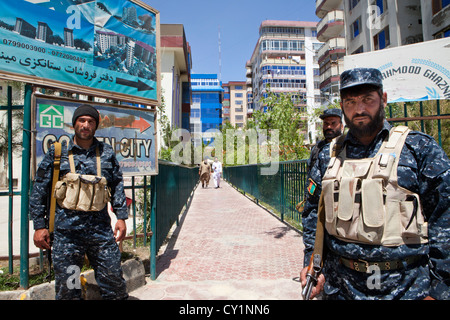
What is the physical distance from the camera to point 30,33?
2.94 m

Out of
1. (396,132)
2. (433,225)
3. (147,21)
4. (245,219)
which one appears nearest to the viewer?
(433,225)

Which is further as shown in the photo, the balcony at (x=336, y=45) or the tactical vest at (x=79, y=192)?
the balcony at (x=336, y=45)

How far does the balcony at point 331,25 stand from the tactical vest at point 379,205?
110ft

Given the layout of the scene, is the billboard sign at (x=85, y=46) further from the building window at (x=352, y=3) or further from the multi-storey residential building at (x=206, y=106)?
the multi-storey residential building at (x=206, y=106)

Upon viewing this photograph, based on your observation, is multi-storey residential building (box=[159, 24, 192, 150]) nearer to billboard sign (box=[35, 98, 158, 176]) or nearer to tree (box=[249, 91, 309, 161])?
tree (box=[249, 91, 309, 161])

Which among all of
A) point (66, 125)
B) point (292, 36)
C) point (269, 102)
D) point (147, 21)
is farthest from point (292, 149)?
point (292, 36)

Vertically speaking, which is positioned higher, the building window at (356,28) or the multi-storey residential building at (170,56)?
the building window at (356,28)

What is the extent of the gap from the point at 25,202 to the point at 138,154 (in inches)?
50.7

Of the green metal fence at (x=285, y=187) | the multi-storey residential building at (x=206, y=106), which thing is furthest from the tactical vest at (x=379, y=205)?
the multi-storey residential building at (x=206, y=106)

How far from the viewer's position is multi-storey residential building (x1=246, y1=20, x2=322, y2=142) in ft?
188

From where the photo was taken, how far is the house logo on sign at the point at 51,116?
2.98m

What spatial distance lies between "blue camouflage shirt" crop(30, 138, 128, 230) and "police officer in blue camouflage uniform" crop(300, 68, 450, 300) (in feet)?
5.74

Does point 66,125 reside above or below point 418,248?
above
